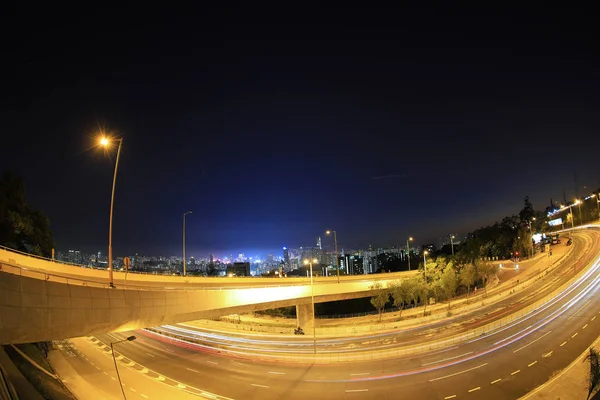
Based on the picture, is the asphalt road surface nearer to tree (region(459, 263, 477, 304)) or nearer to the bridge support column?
the bridge support column

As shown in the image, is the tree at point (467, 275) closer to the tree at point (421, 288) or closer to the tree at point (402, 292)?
the tree at point (421, 288)

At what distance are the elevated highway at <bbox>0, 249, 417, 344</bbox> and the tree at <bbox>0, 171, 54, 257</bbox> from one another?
44.5ft

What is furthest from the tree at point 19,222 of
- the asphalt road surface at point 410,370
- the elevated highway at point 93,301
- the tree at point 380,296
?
the tree at point 380,296

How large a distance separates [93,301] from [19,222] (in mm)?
31720

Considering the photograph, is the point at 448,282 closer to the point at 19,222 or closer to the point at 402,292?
the point at 402,292

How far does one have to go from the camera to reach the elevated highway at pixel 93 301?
10828 mm

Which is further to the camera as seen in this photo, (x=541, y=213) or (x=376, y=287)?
(x=541, y=213)

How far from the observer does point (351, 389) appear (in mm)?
20766

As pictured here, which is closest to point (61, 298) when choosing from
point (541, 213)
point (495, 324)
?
point (495, 324)

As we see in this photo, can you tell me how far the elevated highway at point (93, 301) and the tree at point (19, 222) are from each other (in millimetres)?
13549

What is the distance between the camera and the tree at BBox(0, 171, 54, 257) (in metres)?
37.4

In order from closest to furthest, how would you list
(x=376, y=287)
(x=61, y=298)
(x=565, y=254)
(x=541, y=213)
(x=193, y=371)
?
(x=61, y=298)
(x=193, y=371)
(x=376, y=287)
(x=565, y=254)
(x=541, y=213)

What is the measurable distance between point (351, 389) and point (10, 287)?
1839cm

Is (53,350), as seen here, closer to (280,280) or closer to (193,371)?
(193,371)
